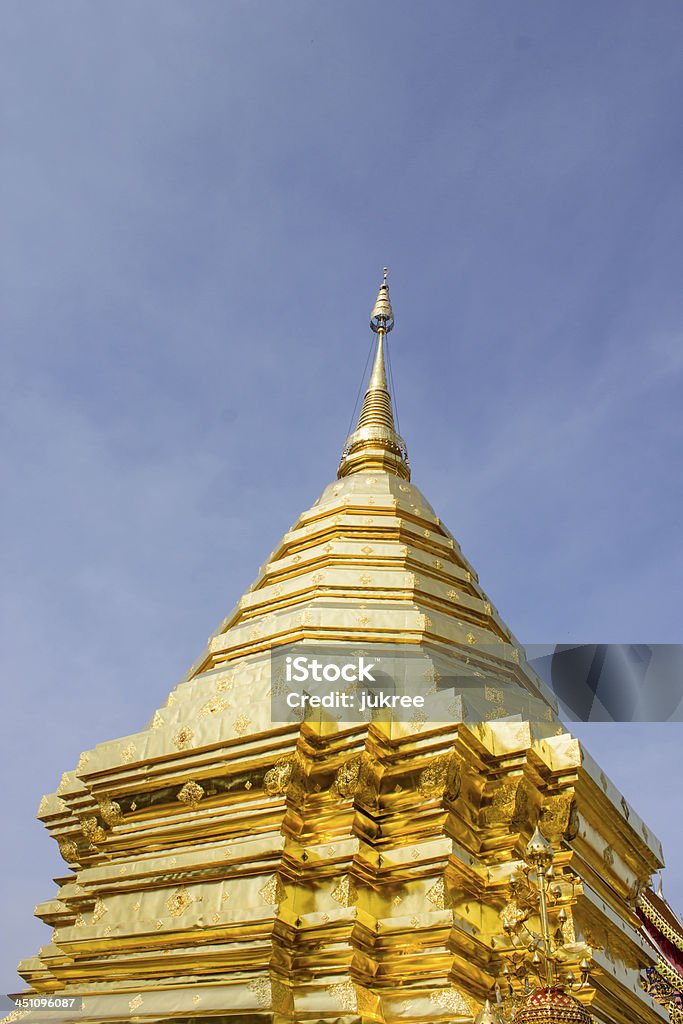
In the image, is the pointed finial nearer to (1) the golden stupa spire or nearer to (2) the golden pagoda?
(1) the golden stupa spire

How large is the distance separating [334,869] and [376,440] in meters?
7.89

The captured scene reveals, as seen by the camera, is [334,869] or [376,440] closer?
[334,869]

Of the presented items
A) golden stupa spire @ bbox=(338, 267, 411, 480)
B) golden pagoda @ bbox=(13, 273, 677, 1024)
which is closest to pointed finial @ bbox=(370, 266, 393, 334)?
golden stupa spire @ bbox=(338, 267, 411, 480)

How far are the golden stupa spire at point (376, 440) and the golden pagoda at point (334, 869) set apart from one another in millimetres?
5516

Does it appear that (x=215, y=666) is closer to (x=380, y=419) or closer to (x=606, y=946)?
(x=606, y=946)

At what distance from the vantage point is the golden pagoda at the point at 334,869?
578 cm

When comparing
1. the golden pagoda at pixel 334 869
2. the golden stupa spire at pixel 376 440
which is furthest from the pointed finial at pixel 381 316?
the golden pagoda at pixel 334 869

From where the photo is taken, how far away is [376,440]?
1331 centimetres

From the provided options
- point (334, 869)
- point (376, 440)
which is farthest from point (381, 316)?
point (334, 869)

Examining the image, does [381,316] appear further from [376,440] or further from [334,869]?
[334,869]

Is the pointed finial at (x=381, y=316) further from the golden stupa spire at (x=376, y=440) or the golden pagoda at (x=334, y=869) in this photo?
the golden pagoda at (x=334, y=869)

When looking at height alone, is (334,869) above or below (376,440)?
below

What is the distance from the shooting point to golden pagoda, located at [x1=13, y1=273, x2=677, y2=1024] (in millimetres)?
5781

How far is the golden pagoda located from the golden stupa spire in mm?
5516
